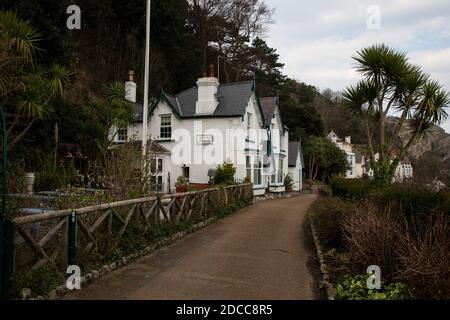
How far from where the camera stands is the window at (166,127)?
24.1 m

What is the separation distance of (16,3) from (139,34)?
19695 mm

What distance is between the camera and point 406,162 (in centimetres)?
2711

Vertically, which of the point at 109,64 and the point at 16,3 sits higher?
the point at 109,64

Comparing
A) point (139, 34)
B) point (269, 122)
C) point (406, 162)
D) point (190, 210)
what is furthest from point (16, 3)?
point (406, 162)

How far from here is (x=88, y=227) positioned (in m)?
6.94

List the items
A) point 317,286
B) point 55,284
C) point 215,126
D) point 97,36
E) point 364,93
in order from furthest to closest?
1. point 97,36
2. point 215,126
3. point 364,93
4. point 317,286
5. point 55,284

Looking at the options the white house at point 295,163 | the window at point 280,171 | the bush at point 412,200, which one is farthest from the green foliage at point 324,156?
the bush at point 412,200

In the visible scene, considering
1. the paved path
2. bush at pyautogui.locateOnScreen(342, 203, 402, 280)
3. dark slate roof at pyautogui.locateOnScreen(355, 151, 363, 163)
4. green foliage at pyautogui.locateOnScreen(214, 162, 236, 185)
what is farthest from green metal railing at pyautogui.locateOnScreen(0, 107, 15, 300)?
dark slate roof at pyautogui.locateOnScreen(355, 151, 363, 163)

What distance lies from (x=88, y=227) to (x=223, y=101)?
18.0 meters

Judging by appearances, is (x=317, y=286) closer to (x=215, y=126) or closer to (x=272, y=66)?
(x=215, y=126)

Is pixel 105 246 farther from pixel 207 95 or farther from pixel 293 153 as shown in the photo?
pixel 293 153

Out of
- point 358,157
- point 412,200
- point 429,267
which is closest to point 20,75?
point 412,200

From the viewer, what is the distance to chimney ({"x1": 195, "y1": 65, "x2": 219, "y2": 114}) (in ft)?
76.8

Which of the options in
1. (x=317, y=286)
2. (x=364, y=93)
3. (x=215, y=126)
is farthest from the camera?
(x=215, y=126)
